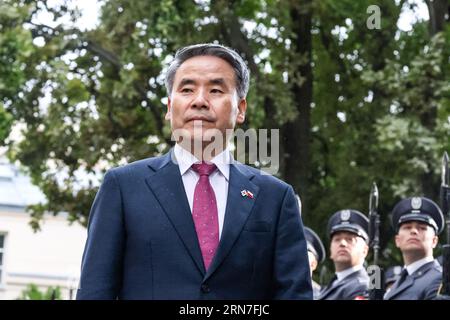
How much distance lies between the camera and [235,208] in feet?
15.1

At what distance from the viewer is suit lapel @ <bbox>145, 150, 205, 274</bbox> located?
452 cm

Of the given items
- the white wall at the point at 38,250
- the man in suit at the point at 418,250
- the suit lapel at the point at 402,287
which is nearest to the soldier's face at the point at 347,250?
the man in suit at the point at 418,250

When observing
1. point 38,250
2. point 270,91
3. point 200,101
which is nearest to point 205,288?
point 200,101

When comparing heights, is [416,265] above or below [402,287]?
above

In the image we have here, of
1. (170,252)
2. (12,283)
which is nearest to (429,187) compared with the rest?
(170,252)

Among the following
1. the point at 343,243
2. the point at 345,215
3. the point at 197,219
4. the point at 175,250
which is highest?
the point at 345,215

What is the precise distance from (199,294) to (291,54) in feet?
61.9

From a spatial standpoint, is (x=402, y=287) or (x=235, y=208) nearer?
(x=235, y=208)

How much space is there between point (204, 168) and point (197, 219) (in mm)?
187

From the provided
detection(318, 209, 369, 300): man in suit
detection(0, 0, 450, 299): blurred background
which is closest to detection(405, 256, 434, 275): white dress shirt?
detection(318, 209, 369, 300): man in suit

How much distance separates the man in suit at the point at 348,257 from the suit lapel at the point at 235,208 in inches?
283

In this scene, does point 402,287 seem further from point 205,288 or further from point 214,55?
point 205,288

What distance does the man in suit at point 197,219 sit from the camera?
14.8 ft

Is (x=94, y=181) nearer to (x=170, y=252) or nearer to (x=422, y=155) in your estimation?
(x=422, y=155)
